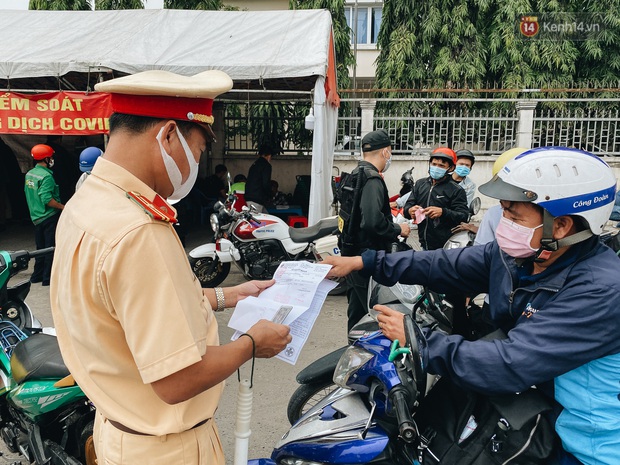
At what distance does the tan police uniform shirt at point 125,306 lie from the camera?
1255 millimetres

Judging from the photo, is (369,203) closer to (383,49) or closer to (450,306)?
(450,306)

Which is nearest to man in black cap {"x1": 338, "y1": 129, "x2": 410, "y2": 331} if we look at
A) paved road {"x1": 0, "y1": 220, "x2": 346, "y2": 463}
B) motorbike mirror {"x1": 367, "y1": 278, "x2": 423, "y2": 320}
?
paved road {"x1": 0, "y1": 220, "x2": 346, "y2": 463}

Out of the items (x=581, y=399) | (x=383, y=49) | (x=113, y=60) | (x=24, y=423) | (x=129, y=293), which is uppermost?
(x=383, y=49)

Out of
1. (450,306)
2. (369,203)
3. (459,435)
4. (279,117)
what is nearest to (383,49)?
(279,117)

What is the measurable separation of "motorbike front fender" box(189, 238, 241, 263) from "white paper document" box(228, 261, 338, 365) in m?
4.46

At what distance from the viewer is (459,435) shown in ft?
5.81

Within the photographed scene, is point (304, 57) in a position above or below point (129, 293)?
above

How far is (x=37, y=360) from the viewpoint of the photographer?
2.61m

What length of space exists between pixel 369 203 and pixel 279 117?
8.77 metres

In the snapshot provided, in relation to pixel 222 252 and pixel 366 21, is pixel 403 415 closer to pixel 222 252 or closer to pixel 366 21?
pixel 222 252

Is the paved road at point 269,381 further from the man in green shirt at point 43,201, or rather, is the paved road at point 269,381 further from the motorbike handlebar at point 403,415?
the motorbike handlebar at point 403,415

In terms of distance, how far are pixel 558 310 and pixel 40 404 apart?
2345 millimetres

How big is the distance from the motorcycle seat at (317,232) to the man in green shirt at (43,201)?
3209mm

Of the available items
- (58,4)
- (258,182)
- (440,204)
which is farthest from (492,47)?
(58,4)
